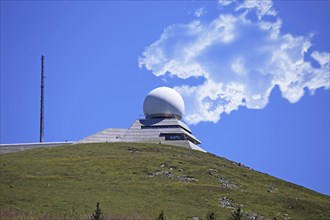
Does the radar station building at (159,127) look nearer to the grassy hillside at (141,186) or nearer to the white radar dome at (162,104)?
the white radar dome at (162,104)

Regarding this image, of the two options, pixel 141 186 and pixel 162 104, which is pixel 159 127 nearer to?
pixel 162 104

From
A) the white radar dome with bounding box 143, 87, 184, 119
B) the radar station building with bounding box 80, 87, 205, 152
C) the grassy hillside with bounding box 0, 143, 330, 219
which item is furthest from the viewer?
the white radar dome with bounding box 143, 87, 184, 119

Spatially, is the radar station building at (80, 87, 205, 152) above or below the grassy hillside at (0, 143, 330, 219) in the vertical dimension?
above

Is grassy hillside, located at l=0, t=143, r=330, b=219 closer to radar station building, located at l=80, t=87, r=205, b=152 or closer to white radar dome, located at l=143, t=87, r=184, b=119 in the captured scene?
radar station building, located at l=80, t=87, r=205, b=152

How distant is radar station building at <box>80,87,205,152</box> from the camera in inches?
3799

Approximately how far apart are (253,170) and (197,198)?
27.5 m

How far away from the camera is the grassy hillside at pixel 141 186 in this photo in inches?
1811

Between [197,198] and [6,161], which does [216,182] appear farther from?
[6,161]

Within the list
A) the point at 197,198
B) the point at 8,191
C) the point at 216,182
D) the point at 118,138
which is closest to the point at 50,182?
the point at 8,191

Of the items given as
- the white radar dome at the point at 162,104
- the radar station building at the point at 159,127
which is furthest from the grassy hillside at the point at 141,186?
the white radar dome at the point at 162,104

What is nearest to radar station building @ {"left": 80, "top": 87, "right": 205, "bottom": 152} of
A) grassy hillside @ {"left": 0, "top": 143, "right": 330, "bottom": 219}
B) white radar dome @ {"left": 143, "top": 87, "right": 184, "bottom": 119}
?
white radar dome @ {"left": 143, "top": 87, "right": 184, "bottom": 119}

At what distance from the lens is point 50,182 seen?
56.2 m

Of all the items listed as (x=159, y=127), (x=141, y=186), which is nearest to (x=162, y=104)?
(x=159, y=127)

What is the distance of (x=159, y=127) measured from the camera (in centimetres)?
10062
